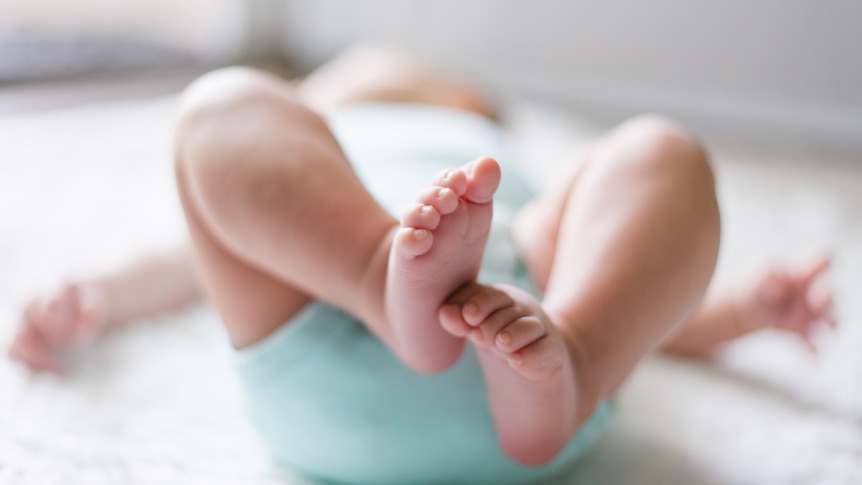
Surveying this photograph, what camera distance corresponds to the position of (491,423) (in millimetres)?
588

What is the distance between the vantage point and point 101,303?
2.75 ft

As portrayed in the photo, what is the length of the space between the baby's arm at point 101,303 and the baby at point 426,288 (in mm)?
214

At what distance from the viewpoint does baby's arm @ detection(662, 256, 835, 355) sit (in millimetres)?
785

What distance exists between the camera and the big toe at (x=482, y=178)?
438 mm

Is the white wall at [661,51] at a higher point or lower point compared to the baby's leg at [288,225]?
lower

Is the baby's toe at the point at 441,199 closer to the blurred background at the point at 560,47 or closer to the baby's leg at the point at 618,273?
the baby's leg at the point at 618,273

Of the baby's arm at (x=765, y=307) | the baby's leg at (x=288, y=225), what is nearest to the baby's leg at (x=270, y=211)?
the baby's leg at (x=288, y=225)

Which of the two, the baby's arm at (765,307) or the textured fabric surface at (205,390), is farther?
the baby's arm at (765,307)

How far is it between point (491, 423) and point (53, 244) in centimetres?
63

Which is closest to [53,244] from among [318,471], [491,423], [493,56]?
[318,471]

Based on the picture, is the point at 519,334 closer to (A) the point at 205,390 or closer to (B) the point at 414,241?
(B) the point at 414,241

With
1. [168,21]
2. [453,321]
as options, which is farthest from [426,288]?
[168,21]

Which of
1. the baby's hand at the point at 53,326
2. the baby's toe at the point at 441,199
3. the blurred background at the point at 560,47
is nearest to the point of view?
the baby's toe at the point at 441,199

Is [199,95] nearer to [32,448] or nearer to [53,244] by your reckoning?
[32,448]
